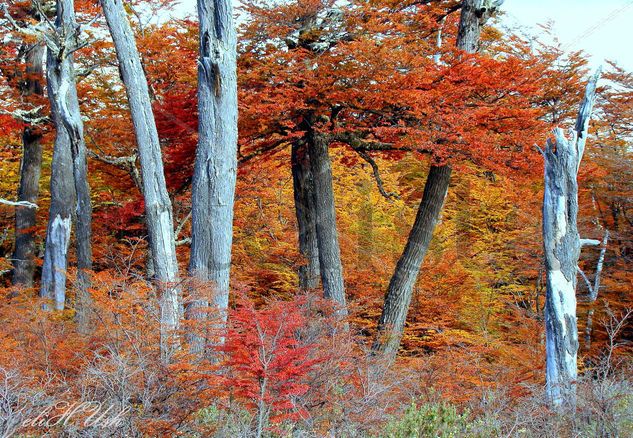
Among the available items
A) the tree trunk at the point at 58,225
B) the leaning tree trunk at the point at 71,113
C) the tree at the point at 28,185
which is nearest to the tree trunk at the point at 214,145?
the leaning tree trunk at the point at 71,113

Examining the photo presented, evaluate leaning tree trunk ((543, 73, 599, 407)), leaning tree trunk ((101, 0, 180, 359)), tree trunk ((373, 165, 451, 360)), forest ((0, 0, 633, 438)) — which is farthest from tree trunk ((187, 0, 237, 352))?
leaning tree trunk ((543, 73, 599, 407))

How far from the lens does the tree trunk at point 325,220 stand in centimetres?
1043

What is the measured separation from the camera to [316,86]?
9227 mm

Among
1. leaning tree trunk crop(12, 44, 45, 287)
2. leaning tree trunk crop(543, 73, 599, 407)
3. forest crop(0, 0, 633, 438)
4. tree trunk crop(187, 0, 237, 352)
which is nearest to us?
forest crop(0, 0, 633, 438)

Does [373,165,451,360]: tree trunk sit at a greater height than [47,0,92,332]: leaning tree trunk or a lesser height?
lesser

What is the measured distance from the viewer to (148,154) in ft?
26.6

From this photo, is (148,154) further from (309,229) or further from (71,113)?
(309,229)

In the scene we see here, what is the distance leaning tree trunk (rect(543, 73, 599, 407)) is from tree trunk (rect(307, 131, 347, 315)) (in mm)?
3862

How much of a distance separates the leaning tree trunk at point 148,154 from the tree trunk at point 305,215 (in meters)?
3.56

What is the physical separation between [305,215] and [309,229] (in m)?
0.32

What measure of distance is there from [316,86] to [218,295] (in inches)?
148

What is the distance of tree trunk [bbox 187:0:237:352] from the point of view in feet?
25.1

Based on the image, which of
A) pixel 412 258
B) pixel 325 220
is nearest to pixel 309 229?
pixel 325 220

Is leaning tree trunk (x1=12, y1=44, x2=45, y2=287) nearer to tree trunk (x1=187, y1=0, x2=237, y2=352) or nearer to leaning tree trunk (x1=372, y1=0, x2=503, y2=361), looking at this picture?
tree trunk (x1=187, y1=0, x2=237, y2=352)
